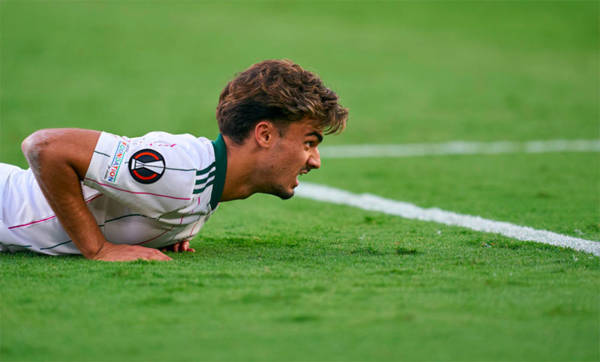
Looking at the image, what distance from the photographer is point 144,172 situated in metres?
2.73

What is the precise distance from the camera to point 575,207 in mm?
4402

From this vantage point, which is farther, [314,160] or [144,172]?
[314,160]

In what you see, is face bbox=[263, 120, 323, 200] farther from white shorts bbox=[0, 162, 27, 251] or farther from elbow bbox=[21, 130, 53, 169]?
white shorts bbox=[0, 162, 27, 251]

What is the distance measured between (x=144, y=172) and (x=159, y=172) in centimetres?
5

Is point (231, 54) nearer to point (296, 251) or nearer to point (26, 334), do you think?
point (296, 251)

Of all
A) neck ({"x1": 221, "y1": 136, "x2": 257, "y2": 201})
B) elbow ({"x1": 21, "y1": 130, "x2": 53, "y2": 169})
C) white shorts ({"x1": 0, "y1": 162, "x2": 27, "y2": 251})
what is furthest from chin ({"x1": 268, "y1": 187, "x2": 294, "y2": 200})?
white shorts ({"x1": 0, "y1": 162, "x2": 27, "y2": 251})

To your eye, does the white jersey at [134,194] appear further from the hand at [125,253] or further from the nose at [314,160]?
the nose at [314,160]

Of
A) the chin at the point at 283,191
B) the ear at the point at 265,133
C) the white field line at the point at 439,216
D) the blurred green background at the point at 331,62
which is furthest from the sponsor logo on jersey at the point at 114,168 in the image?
the blurred green background at the point at 331,62

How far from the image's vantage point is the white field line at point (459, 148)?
7.22 meters

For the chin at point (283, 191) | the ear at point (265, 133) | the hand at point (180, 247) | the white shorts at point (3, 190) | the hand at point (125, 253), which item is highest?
the ear at point (265, 133)

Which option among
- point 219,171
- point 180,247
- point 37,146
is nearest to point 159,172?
point 219,171

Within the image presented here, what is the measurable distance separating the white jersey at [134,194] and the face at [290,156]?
197 mm

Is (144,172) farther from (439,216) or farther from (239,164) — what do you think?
(439,216)

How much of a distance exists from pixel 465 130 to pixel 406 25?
7431 mm
